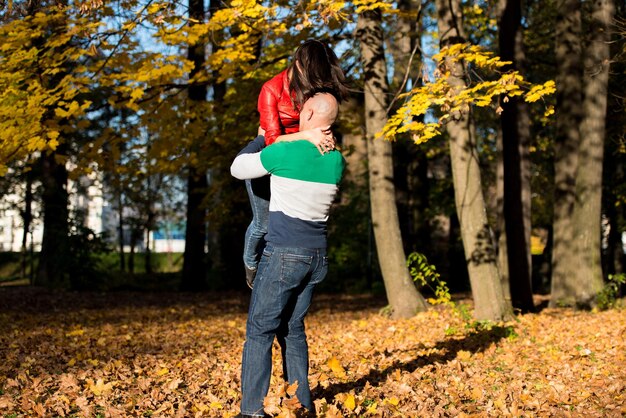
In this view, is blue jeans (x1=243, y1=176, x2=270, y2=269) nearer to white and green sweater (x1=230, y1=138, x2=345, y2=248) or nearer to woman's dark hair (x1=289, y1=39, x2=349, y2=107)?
Answer: white and green sweater (x1=230, y1=138, x2=345, y2=248)

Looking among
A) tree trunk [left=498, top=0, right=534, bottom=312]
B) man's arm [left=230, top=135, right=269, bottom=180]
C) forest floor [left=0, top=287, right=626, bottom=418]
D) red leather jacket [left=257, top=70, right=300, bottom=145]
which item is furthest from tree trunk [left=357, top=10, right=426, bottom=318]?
man's arm [left=230, top=135, right=269, bottom=180]

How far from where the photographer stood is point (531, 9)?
21.4m

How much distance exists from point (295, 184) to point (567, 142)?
416 inches

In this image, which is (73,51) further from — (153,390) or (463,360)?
(463,360)

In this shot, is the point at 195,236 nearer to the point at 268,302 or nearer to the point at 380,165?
the point at 380,165

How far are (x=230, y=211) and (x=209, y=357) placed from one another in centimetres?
1129

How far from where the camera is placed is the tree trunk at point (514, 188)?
40.6ft

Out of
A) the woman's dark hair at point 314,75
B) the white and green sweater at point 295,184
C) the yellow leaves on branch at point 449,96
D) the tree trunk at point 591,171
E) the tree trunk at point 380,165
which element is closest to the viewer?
the white and green sweater at point 295,184

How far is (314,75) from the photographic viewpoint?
4180 mm

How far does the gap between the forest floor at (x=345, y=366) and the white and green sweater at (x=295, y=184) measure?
0.93 metres

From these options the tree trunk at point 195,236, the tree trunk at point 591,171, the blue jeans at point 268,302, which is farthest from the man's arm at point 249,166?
the tree trunk at point 195,236

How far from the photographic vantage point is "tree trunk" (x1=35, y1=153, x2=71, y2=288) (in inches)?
773

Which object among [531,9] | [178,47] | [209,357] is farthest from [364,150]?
[209,357]

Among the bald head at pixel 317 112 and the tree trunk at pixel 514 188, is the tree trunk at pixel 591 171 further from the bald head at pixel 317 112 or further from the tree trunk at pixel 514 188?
the bald head at pixel 317 112
